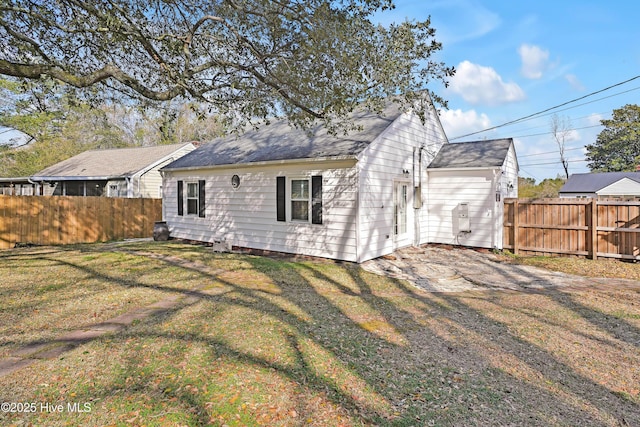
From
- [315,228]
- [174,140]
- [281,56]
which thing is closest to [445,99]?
[281,56]

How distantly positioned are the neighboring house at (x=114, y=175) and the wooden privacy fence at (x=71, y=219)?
445 centimetres

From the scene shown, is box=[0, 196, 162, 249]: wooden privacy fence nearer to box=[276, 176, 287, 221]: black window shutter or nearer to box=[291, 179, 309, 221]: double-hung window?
box=[276, 176, 287, 221]: black window shutter

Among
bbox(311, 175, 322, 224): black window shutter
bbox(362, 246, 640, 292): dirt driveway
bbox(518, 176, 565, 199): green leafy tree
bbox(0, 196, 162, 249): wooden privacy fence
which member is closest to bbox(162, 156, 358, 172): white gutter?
bbox(311, 175, 322, 224): black window shutter

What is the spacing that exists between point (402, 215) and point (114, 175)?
15.9 meters

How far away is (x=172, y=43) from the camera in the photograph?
5.96m

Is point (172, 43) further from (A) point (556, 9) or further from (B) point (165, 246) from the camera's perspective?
(A) point (556, 9)

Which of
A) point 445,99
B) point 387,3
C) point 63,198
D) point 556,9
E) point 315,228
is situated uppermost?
point 556,9

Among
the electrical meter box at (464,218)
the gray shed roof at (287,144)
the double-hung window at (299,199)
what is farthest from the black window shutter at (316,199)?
the electrical meter box at (464,218)

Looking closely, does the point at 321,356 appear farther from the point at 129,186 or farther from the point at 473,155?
the point at 129,186

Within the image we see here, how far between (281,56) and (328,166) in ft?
10.3

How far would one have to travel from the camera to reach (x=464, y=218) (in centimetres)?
1088

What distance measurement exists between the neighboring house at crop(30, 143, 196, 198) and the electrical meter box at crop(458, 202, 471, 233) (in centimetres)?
1610

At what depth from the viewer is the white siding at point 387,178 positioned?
8.72 meters

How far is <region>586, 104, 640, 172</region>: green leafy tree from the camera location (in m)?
37.1
